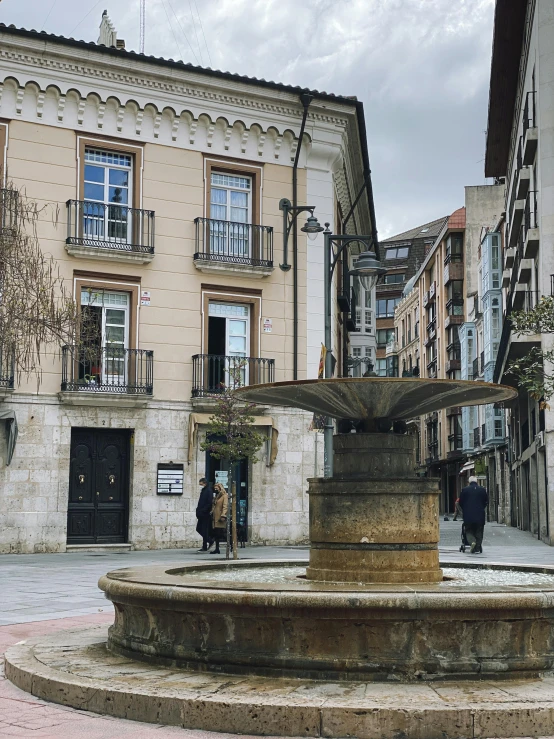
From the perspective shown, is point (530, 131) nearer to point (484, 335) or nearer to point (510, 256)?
point (510, 256)

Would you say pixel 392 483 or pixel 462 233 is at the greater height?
pixel 462 233

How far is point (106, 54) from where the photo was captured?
80.8ft

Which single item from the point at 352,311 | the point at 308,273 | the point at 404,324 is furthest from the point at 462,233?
the point at 308,273

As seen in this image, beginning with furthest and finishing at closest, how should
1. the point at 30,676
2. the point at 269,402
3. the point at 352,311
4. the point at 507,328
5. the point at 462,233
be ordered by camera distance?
the point at 462,233 < the point at 352,311 < the point at 507,328 < the point at 269,402 < the point at 30,676

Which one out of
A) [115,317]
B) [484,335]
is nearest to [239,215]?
[115,317]

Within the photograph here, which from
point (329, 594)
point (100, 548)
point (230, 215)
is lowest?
point (100, 548)

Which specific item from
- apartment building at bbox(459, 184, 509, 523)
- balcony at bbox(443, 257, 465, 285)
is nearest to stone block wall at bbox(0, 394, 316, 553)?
apartment building at bbox(459, 184, 509, 523)

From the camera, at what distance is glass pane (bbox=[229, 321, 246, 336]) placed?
25.8 meters

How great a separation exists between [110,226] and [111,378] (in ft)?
12.6

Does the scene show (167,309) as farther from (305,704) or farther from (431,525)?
(305,704)

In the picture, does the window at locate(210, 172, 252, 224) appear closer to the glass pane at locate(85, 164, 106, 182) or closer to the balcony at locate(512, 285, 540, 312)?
the glass pane at locate(85, 164, 106, 182)

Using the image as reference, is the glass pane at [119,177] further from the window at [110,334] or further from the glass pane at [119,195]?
the window at [110,334]

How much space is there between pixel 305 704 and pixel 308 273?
69.8ft

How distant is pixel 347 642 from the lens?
21.1 ft
